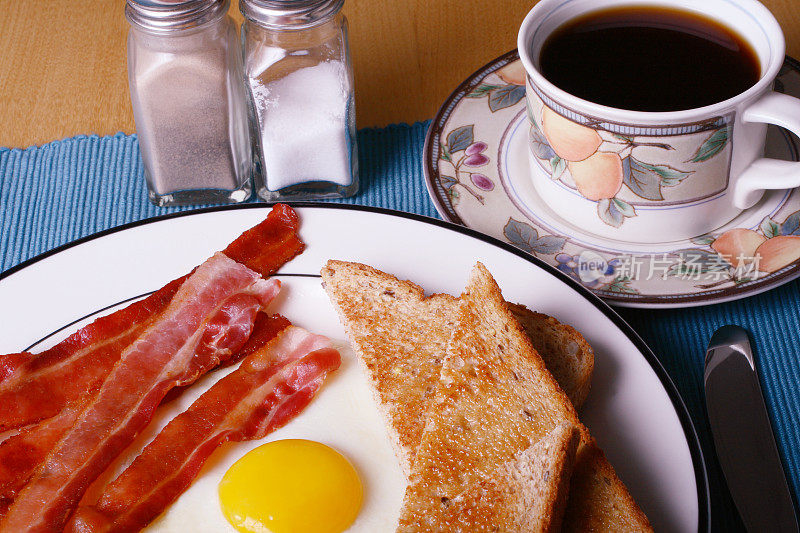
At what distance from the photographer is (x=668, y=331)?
1.77 meters

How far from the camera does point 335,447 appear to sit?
60.7 inches

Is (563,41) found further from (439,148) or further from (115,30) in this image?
(115,30)

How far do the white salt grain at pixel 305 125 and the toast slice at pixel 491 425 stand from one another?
0.62 m

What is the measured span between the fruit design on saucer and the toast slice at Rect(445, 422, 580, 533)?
1.93 ft

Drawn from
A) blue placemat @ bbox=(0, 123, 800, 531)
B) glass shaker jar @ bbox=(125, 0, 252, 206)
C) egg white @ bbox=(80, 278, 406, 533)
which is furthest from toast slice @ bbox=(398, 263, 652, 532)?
glass shaker jar @ bbox=(125, 0, 252, 206)

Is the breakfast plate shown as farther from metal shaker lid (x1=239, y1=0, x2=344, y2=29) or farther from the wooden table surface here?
the wooden table surface

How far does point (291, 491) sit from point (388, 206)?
873 mm

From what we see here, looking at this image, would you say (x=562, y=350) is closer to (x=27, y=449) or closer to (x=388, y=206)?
(x=388, y=206)

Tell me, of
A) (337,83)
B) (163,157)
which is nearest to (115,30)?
(163,157)

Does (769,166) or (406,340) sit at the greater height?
(769,166)

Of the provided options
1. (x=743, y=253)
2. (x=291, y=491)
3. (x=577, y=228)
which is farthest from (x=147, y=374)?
(x=743, y=253)

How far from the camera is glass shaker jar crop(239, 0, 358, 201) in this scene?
1806 millimetres

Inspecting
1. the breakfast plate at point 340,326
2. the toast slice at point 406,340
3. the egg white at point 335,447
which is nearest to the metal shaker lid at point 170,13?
the breakfast plate at point 340,326

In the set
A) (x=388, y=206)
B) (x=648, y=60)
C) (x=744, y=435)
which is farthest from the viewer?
(x=388, y=206)
